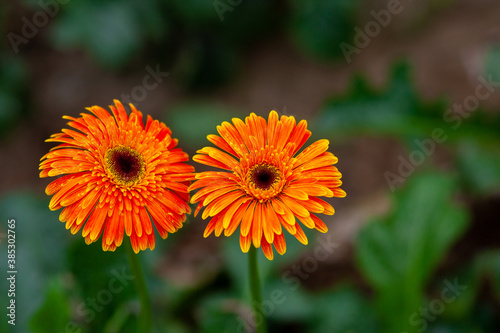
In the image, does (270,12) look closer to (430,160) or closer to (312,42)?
(312,42)

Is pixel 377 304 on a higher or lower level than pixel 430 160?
lower

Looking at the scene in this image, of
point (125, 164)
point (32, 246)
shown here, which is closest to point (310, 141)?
point (32, 246)

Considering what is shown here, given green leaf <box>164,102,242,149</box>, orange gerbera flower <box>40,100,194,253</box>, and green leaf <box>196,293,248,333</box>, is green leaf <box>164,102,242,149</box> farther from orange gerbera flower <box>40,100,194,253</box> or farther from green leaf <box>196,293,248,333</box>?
orange gerbera flower <box>40,100,194,253</box>

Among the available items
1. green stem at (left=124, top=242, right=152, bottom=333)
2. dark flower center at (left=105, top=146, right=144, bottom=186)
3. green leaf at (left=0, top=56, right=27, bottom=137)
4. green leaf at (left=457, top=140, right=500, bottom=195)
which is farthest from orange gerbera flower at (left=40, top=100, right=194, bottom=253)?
green leaf at (left=0, top=56, right=27, bottom=137)

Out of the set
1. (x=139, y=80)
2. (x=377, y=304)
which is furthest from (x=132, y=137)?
(x=139, y=80)

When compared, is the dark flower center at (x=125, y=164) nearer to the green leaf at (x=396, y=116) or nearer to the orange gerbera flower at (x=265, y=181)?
the orange gerbera flower at (x=265, y=181)

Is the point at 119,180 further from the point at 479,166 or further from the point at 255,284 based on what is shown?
the point at 479,166
